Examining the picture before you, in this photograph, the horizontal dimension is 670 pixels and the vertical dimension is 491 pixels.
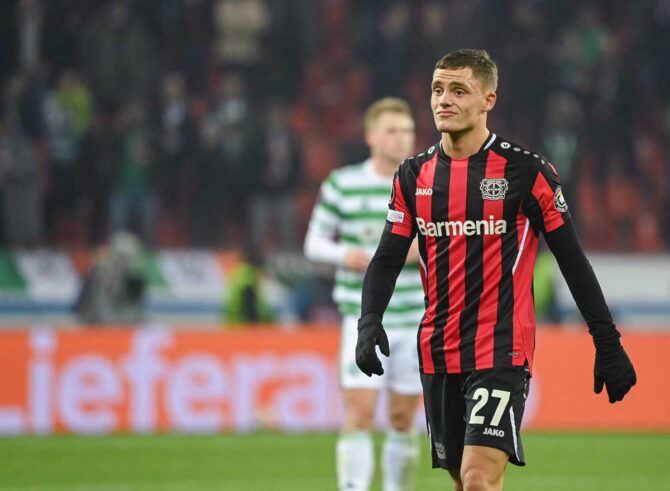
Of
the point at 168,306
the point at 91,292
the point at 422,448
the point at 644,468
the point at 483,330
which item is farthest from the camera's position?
the point at 168,306

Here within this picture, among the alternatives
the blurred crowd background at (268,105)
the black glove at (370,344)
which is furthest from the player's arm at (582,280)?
the blurred crowd background at (268,105)

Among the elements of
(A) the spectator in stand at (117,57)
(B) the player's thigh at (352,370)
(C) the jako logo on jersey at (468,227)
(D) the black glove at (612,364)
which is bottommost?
(B) the player's thigh at (352,370)

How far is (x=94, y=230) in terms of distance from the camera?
50.8 ft

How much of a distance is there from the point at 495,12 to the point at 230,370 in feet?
24.0

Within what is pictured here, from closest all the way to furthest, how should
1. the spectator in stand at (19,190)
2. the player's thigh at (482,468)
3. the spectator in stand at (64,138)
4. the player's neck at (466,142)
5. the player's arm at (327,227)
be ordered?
the player's thigh at (482,468) → the player's neck at (466,142) → the player's arm at (327,227) → the spectator in stand at (19,190) → the spectator in stand at (64,138)

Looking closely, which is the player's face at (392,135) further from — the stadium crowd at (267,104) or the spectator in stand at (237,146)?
the spectator in stand at (237,146)

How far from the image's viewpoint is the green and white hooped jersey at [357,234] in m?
6.98

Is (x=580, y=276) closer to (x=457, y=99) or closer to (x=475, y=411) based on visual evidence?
(x=475, y=411)

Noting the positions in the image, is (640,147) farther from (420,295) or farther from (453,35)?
(420,295)

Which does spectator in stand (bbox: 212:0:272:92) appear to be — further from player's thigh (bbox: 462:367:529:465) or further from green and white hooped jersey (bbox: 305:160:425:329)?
player's thigh (bbox: 462:367:529:465)

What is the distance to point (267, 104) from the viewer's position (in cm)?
1648

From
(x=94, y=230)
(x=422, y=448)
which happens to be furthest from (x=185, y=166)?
(x=422, y=448)

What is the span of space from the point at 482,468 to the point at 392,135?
2.87 meters

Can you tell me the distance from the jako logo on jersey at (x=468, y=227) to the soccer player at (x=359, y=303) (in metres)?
2.06
